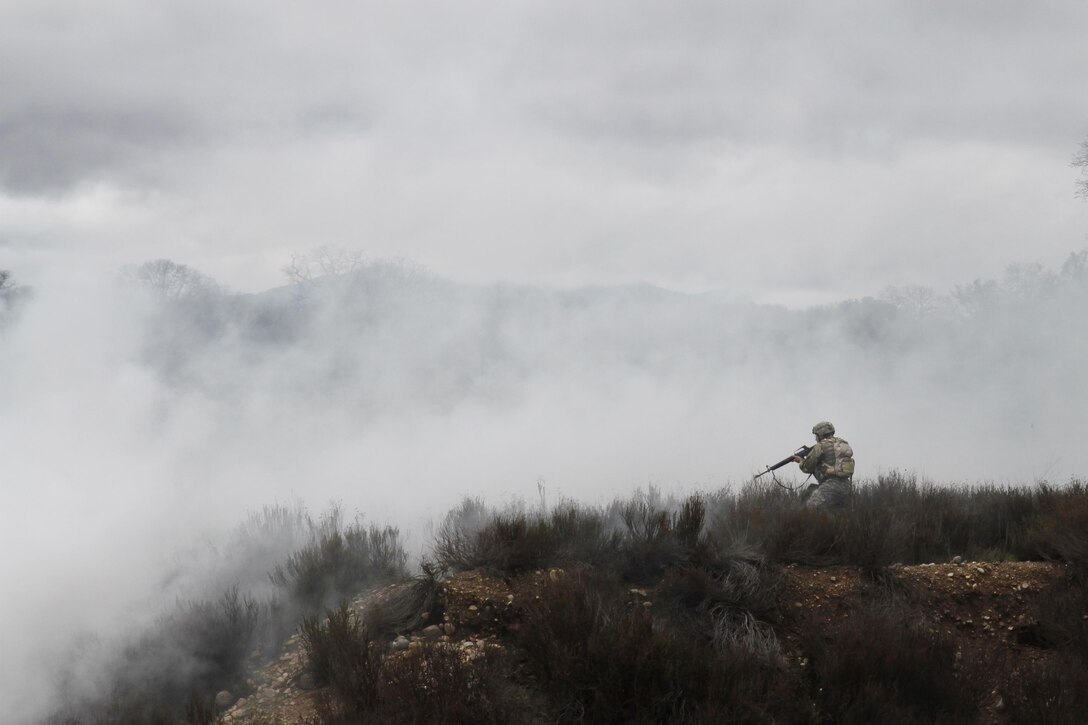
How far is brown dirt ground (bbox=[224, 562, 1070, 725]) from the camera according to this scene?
547 centimetres

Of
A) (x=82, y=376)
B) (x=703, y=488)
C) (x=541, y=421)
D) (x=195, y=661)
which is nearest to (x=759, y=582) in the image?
(x=195, y=661)

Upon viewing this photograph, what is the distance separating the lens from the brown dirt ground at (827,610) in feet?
17.9

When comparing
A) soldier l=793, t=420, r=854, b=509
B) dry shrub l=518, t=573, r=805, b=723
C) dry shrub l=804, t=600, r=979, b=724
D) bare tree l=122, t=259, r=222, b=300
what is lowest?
dry shrub l=804, t=600, r=979, b=724

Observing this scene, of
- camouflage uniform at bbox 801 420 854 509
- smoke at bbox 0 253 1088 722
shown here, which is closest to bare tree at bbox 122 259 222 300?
smoke at bbox 0 253 1088 722

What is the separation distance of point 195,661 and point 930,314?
32.2m

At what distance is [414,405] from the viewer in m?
18.0

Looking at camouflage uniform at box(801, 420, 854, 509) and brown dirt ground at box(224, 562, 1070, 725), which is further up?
camouflage uniform at box(801, 420, 854, 509)

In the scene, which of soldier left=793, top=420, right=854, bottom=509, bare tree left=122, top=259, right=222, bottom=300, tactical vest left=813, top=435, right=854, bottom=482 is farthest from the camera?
bare tree left=122, top=259, right=222, bottom=300

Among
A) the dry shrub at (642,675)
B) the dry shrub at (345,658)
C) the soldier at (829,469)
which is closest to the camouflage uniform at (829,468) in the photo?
the soldier at (829,469)

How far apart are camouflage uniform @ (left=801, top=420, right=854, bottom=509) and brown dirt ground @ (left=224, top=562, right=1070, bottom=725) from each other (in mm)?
1786

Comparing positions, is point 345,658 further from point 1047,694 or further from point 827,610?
point 1047,694

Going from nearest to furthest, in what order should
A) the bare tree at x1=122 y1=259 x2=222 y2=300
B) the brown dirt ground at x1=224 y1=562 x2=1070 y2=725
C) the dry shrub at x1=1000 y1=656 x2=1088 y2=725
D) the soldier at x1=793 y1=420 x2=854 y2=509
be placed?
the dry shrub at x1=1000 y1=656 x2=1088 y2=725, the brown dirt ground at x1=224 y1=562 x2=1070 y2=725, the soldier at x1=793 y1=420 x2=854 y2=509, the bare tree at x1=122 y1=259 x2=222 y2=300

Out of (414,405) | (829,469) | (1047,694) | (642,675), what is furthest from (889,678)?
(414,405)

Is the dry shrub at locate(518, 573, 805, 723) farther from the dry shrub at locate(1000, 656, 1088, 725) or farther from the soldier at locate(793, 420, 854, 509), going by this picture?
the soldier at locate(793, 420, 854, 509)
